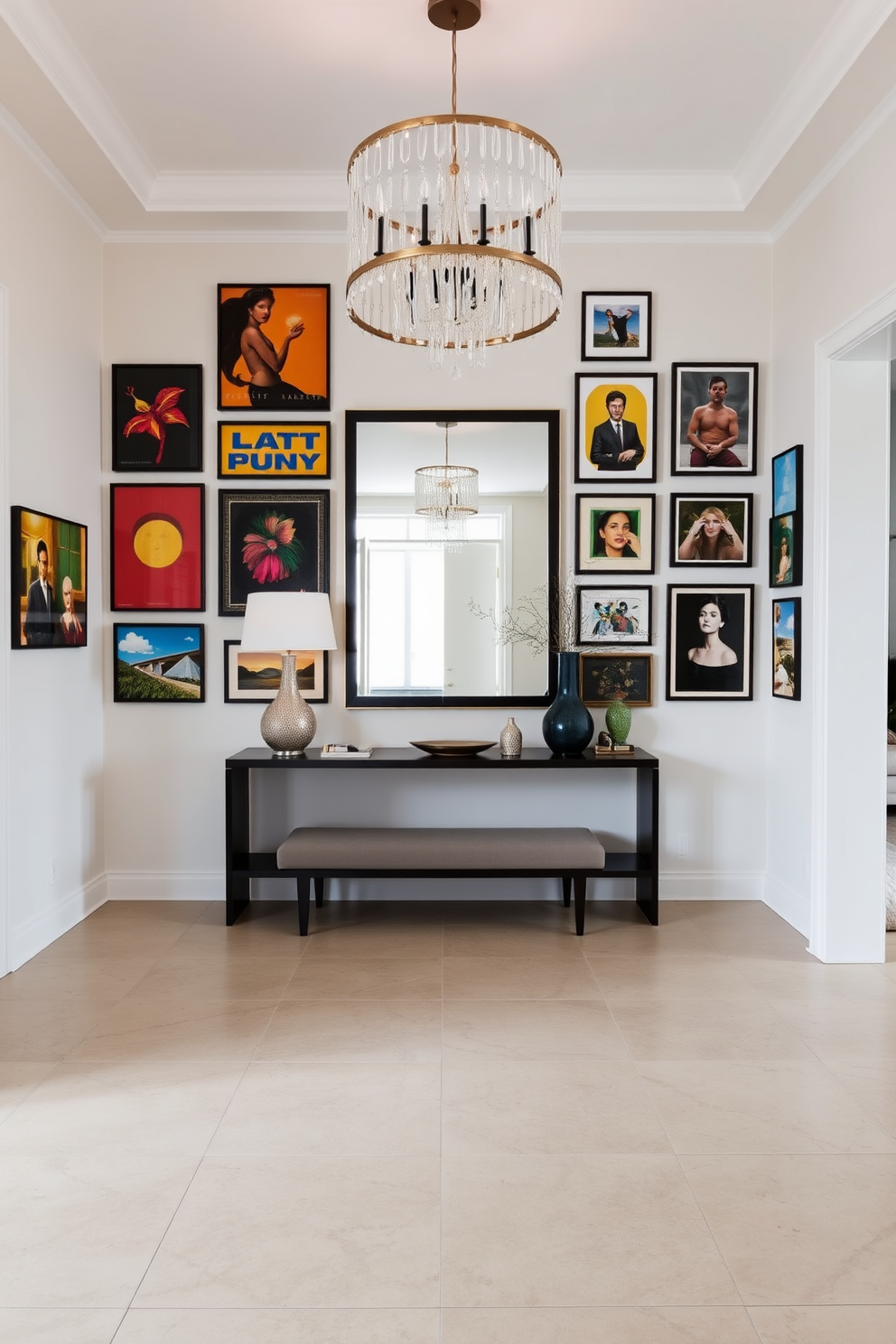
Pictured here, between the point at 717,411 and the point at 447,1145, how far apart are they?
3.35 meters

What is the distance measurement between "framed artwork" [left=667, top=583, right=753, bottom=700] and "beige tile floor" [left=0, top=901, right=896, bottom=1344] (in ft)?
3.92

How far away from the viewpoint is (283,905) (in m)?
4.46

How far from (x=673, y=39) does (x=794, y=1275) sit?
136 inches

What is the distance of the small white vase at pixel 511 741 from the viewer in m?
4.16

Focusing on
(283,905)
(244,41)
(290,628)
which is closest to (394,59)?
(244,41)

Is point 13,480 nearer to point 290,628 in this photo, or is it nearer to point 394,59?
point 290,628

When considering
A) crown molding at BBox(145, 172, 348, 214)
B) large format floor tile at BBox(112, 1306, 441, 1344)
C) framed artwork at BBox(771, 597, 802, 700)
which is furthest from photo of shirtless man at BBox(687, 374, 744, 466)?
large format floor tile at BBox(112, 1306, 441, 1344)

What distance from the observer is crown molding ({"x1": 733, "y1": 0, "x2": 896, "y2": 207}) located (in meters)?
2.90

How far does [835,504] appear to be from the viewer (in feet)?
12.2

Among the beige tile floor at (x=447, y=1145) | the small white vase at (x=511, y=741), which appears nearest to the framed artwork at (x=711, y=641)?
the small white vase at (x=511, y=741)

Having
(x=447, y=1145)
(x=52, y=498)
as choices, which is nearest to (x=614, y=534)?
(x=52, y=498)

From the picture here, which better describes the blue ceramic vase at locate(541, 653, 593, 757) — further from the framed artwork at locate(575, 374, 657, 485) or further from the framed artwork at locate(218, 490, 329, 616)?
the framed artwork at locate(218, 490, 329, 616)

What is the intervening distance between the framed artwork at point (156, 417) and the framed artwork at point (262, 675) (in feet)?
2.89

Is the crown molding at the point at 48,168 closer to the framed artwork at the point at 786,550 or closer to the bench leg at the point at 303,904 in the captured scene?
the bench leg at the point at 303,904
